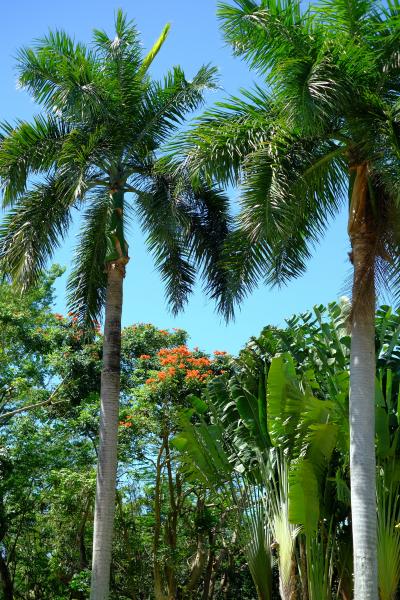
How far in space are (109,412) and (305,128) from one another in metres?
5.77

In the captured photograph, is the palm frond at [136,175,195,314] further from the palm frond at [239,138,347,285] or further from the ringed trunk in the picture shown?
the palm frond at [239,138,347,285]

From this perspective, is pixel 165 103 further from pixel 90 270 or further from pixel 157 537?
pixel 157 537

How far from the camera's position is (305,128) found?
1005 cm

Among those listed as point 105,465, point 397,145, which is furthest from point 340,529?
point 397,145

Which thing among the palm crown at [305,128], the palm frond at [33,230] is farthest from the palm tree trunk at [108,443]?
the palm crown at [305,128]

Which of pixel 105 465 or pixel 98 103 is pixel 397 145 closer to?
pixel 98 103

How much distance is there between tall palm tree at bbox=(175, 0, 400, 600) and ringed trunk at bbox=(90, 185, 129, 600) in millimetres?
2730

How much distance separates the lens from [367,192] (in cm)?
1101

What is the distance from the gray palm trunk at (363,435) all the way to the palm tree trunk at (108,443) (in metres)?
4.33

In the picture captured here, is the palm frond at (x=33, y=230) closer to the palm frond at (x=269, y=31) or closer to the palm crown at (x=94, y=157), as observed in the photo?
the palm crown at (x=94, y=157)

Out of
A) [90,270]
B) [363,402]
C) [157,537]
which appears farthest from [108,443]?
[157,537]

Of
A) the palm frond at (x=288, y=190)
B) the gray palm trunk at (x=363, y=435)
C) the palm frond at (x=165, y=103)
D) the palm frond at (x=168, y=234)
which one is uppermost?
the palm frond at (x=165, y=103)

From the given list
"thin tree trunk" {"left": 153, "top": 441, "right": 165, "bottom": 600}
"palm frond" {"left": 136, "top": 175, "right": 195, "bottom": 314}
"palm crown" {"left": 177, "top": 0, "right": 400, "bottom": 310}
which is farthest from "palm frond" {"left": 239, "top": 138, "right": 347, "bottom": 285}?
"thin tree trunk" {"left": 153, "top": 441, "right": 165, "bottom": 600}

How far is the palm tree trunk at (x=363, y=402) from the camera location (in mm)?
9711
